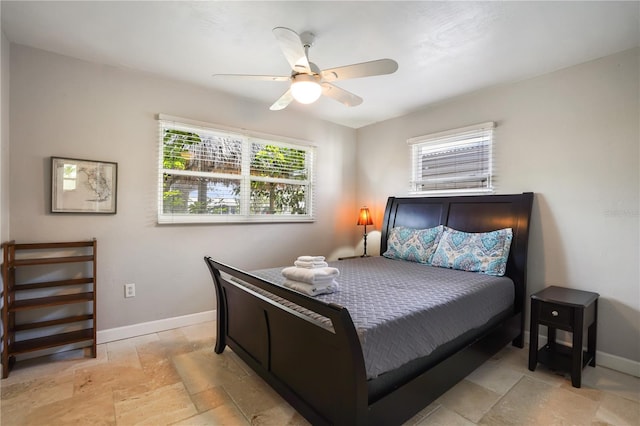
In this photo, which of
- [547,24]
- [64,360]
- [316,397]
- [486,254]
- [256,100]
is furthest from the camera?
[256,100]

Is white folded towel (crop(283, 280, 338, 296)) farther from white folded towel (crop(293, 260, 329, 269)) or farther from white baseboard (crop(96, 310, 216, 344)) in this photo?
white baseboard (crop(96, 310, 216, 344))

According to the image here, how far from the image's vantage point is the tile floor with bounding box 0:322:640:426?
1.76m

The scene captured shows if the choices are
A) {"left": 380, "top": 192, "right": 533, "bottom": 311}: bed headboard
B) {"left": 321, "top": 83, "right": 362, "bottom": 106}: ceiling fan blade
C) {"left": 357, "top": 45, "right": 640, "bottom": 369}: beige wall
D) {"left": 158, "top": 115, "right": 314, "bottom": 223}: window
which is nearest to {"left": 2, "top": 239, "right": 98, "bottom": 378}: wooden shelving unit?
{"left": 158, "top": 115, "right": 314, "bottom": 223}: window

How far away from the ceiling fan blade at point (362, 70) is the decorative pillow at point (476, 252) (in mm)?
1819

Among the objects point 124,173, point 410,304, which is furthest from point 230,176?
point 410,304

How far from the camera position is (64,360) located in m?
2.39

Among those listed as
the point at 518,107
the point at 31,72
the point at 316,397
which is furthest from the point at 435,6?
the point at 31,72

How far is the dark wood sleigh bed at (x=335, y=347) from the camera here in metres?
1.38

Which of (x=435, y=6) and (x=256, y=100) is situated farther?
(x=256, y=100)

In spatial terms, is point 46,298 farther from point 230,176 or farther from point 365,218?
point 365,218

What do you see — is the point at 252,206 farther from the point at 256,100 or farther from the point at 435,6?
the point at 435,6

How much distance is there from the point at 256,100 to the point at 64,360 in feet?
9.98

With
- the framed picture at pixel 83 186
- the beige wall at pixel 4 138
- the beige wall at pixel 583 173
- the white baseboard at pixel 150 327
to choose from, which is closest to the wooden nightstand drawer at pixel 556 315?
the beige wall at pixel 583 173

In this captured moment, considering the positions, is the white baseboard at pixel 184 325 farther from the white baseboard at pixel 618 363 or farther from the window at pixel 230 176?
the window at pixel 230 176
